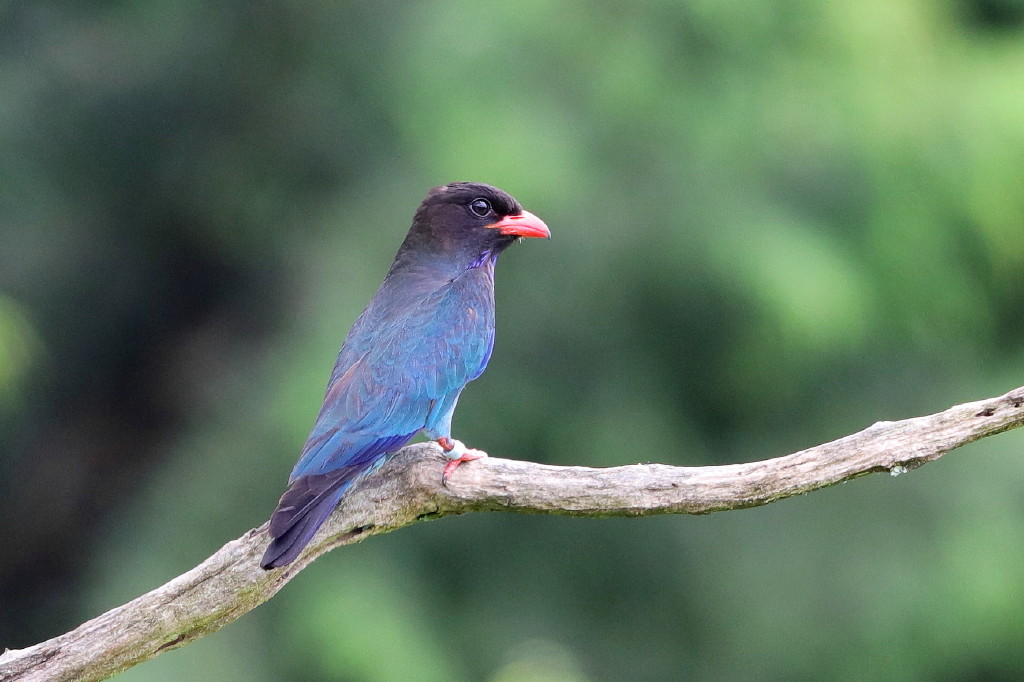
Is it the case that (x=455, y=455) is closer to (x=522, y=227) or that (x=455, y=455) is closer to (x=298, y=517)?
(x=298, y=517)

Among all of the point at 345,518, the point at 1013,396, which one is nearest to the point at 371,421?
the point at 345,518

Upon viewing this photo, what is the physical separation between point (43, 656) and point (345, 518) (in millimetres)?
1050

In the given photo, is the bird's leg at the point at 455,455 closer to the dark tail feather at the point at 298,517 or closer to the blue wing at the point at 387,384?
the blue wing at the point at 387,384

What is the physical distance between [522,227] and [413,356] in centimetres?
92

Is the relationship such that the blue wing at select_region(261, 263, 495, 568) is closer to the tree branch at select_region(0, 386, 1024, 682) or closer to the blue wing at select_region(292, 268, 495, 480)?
the blue wing at select_region(292, 268, 495, 480)

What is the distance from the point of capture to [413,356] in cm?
440

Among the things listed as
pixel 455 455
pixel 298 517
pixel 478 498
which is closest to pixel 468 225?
pixel 455 455

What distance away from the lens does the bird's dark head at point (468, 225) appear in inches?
196

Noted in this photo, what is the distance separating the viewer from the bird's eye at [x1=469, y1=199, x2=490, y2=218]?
5000 millimetres

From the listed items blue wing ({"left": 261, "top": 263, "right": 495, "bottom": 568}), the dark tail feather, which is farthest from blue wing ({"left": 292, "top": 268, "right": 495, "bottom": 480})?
the dark tail feather

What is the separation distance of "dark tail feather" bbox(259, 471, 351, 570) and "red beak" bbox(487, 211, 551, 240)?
69.2 inches

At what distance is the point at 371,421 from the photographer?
158 inches

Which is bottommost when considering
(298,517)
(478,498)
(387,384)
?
(298,517)

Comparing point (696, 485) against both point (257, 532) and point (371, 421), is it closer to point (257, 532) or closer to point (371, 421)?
point (371, 421)
